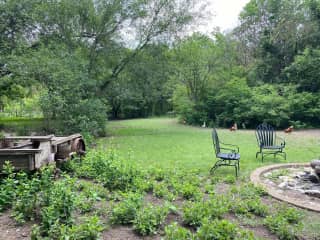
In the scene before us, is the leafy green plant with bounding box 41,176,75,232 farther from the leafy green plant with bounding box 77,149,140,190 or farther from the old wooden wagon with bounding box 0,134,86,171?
the leafy green plant with bounding box 77,149,140,190

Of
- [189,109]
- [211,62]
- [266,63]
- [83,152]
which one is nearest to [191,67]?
[211,62]

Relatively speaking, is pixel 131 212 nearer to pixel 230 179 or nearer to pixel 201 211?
pixel 201 211

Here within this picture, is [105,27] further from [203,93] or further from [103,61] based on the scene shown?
[203,93]

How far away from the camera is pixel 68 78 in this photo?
27.9 feet

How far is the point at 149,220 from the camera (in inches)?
94.4

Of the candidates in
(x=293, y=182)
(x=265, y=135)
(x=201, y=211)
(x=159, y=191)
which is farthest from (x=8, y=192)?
(x=265, y=135)

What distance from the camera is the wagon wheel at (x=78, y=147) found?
4.67 m

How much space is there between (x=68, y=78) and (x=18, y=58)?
1681mm

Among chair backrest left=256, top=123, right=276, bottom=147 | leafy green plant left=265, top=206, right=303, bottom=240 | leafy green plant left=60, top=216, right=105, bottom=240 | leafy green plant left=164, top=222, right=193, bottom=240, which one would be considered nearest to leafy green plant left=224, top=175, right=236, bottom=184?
leafy green plant left=265, top=206, right=303, bottom=240

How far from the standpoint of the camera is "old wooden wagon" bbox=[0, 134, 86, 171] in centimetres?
317

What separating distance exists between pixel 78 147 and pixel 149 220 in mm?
2926

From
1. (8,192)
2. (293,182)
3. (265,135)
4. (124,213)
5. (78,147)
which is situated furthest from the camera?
(265,135)

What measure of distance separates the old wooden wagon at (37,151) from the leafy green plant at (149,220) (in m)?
1.61

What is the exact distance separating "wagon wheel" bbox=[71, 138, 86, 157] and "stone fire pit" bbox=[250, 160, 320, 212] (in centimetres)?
317
